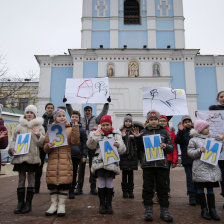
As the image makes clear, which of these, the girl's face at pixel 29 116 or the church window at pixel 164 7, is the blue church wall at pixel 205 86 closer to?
the church window at pixel 164 7

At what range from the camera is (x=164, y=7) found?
19531 mm

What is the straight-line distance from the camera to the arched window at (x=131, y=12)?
19656mm

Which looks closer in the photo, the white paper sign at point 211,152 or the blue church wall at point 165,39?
the white paper sign at point 211,152

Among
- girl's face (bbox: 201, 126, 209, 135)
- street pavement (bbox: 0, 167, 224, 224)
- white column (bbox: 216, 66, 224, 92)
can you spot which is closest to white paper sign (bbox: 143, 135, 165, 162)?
girl's face (bbox: 201, 126, 209, 135)

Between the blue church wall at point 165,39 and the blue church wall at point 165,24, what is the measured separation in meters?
0.45

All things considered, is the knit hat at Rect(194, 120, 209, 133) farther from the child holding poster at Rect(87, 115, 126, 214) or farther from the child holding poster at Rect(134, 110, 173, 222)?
the child holding poster at Rect(87, 115, 126, 214)

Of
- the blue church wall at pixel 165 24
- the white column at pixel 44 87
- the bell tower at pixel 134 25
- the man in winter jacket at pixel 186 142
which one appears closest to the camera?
the man in winter jacket at pixel 186 142

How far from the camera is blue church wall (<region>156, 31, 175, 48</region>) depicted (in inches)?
733

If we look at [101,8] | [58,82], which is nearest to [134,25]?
[101,8]

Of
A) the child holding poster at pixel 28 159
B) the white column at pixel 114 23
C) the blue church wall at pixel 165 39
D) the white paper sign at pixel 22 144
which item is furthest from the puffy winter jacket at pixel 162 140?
the blue church wall at pixel 165 39

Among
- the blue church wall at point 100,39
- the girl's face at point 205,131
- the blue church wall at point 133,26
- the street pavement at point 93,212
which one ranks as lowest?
the street pavement at point 93,212

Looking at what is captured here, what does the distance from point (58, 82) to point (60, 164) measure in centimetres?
1552

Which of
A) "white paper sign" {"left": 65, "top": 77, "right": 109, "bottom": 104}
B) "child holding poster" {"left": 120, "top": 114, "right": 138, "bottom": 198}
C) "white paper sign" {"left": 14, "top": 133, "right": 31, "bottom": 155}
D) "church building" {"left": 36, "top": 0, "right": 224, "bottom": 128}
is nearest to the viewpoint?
"white paper sign" {"left": 14, "top": 133, "right": 31, "bottom": 155}

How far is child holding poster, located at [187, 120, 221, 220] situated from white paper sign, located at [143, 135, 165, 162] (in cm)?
53
